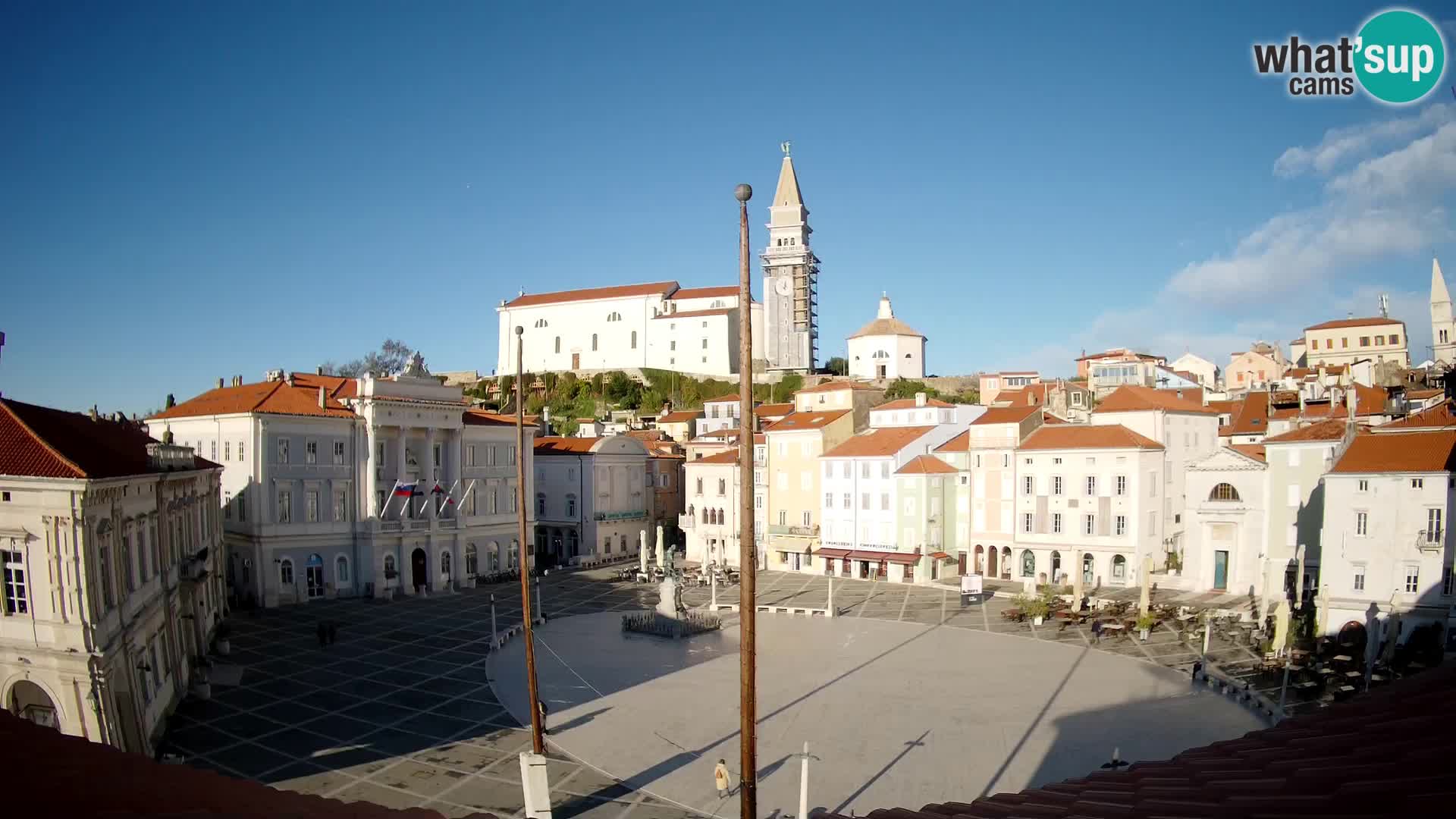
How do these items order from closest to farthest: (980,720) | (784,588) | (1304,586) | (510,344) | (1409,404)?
1. (980,720)
2. (1304,586)
3. (784,588)
4. (1409,404)
5. (510,344)

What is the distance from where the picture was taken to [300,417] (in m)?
45.7

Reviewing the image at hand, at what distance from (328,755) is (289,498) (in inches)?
1036

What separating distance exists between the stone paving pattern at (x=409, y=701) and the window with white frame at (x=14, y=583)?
5.50 m

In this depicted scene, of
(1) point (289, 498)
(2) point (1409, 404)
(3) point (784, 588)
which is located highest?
(2) point (1409, 404)

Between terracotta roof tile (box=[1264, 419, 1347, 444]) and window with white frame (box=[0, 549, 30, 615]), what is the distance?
4971 cm

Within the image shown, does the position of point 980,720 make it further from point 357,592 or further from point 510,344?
point 510,344

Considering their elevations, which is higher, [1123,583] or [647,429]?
[647,429]

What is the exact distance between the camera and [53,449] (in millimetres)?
19922

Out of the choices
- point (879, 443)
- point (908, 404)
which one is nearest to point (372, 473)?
point (879, 443)

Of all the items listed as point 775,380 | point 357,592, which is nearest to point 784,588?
point 357,592

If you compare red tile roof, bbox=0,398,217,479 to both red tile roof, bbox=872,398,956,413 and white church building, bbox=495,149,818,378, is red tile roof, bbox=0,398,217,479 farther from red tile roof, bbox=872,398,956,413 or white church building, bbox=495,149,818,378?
white church building, bbox=495,149,818,378

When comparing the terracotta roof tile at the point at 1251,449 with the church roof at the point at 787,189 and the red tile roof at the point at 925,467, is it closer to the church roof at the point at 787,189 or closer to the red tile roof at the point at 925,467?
the red tile roof at the point at 925,467

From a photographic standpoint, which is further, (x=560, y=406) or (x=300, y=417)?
(x=560, y=406)

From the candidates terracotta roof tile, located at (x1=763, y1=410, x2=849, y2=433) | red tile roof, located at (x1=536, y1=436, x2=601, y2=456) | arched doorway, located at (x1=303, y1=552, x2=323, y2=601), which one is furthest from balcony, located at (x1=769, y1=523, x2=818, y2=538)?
arched doorway, located at (x1=303, y1=552, x2=323, y2=601)
